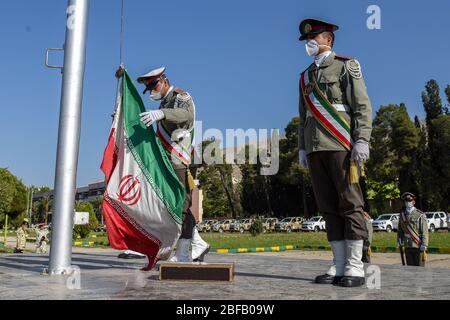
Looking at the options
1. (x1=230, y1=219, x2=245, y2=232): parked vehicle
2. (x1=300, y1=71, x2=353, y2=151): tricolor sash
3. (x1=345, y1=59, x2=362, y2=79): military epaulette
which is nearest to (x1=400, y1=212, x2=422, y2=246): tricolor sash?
(x1=300, y1=71, x2=353, y2=151): tricolor sash

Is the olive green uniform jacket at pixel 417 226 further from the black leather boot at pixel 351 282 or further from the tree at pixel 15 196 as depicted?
the tree at pixel 15 196

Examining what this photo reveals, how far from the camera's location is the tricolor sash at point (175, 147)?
5.96 metres

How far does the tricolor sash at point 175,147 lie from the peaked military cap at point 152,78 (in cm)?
47

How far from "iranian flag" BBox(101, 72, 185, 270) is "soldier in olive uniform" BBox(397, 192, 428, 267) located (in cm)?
623

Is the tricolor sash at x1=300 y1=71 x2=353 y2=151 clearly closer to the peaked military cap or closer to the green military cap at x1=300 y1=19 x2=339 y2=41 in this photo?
the green military cap at x1=300 y1=19 x2=339 y2=41

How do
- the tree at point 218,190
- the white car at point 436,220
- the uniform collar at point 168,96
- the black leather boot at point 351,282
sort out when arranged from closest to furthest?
the black leather boot at point 351,282
the uniform collar at point 168,96
the white car at point 436,220
the tree at point 218,190

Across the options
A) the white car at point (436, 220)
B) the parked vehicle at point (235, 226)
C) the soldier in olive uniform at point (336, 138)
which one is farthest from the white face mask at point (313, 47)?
the parked vehicle at point (235, 226)

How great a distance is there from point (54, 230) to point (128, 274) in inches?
33.8

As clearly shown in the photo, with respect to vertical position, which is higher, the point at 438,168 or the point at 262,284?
the point at 438,168

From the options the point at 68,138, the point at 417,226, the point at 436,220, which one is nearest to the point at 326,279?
the point at 68,138

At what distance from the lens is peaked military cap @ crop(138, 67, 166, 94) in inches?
241
